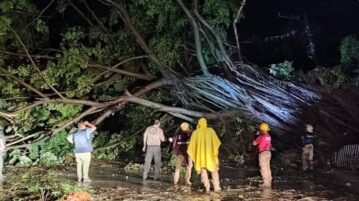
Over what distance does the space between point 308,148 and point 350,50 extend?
18.8 feet

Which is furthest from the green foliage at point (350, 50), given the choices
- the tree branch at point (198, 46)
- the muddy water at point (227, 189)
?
the muddy water at point (227, 189)

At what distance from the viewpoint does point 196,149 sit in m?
11.8

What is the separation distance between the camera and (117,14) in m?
18.7

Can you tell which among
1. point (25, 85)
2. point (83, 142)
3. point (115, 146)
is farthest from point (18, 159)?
point (83, 142)

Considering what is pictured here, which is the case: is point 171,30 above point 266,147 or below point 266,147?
above

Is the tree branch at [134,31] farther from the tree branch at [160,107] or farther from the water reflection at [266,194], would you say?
the water reflection at [266,194]

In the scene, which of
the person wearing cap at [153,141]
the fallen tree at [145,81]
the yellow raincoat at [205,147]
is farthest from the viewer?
the fallen tree at [145,81]

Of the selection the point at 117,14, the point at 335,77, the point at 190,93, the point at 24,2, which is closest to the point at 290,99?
the point at 335,77

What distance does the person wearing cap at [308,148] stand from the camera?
1584 cm

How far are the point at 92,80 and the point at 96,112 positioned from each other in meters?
1.66

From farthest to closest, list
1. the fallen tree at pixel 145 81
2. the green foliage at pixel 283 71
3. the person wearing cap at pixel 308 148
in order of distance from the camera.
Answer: the green foliage at pixel 283 71, the fallen tree at pixel 145 81, the person wearing cap at pixel 308 148

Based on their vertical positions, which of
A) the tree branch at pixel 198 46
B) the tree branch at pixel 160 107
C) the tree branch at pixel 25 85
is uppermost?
the tree branch at pixel 198 46

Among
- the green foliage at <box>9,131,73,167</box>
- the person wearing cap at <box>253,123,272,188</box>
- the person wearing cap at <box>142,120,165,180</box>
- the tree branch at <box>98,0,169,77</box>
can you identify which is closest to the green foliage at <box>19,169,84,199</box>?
the green foliage at <box>9,131,73,167</box>

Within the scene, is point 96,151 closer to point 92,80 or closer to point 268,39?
point 92,80
